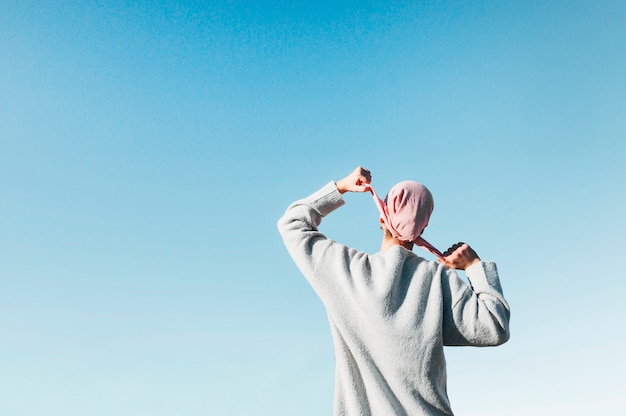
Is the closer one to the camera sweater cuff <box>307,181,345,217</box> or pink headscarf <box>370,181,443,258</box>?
pink headscarf <box>370,181,443,258</box>

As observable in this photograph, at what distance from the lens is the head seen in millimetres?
4176

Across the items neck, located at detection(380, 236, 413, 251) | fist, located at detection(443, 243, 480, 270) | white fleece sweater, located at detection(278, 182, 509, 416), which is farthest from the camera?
neck, located at detection(380, 236, 413, 251)

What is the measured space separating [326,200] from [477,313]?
1.24 meters

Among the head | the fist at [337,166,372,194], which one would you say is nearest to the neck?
the head

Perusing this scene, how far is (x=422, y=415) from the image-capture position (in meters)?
3.77

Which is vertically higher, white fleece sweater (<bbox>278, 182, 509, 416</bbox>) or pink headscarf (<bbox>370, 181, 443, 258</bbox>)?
pink headscarf (<bbox>370, 181, 443, 258</bbox>)

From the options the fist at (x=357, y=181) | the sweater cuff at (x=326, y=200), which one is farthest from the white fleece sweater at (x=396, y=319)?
the fist at (x=357, y=181)

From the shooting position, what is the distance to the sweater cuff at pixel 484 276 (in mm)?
3996

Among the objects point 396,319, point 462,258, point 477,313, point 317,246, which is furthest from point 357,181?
point 477,313

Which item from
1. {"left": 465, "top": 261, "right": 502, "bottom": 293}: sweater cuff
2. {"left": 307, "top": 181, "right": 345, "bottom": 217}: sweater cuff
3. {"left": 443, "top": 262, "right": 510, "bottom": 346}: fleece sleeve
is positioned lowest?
{"left": 443, "top": 262, "right": 510, "bottom": 346}: fleece sleeve

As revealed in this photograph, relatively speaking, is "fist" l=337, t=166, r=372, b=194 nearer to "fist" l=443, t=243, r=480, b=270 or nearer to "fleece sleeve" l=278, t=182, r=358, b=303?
"fleece sleeve" l=278, t=182, r=358, b=303

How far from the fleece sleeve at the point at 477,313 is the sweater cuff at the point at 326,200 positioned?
908 mm

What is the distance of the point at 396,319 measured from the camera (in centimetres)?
391

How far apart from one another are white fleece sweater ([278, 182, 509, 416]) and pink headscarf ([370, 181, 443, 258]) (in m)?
0.15
